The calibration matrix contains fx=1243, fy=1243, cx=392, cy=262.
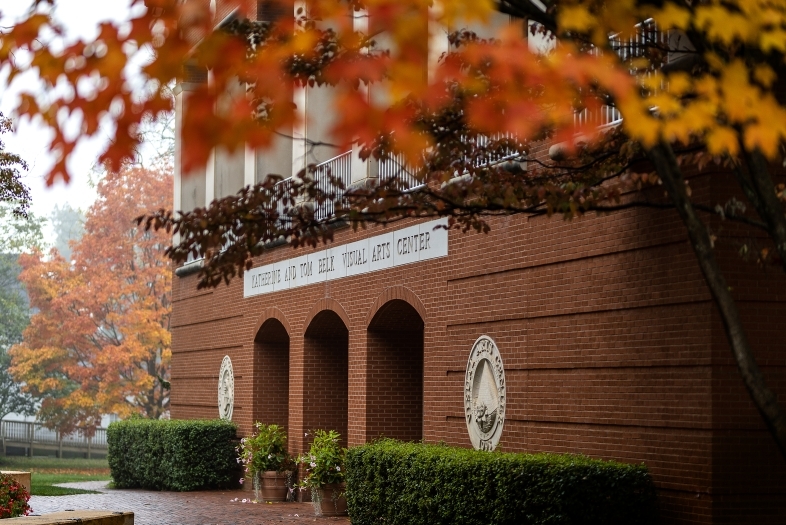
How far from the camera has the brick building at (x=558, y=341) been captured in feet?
36.1

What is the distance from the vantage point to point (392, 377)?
18.9 metres

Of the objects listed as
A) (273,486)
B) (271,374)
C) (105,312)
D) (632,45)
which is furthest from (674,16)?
(105,312)

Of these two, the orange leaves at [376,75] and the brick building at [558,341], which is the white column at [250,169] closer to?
the brick building at [558,341]

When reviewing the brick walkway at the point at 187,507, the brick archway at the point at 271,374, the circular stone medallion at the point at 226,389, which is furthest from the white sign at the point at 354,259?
the brick walkway at the point at 187,507

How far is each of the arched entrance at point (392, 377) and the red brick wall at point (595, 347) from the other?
0.02 metres

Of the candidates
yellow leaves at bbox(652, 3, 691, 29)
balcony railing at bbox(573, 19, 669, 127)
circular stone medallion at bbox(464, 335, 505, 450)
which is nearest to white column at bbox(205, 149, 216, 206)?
circular stone medallion at bbox(464, 335, 505, 450)

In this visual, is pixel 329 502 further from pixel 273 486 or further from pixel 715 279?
pixel 715 279

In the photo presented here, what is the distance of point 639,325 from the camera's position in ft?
39.1

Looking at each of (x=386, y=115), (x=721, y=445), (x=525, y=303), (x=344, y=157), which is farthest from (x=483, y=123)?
(x=344, y=157)

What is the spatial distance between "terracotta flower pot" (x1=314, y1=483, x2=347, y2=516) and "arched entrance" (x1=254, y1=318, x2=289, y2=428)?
4.91m

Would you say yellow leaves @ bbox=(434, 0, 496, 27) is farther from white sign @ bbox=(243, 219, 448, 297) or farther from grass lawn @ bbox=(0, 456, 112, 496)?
grass lawn @ bbox=(0, 456, 112, 496)

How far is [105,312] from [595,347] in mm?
31932

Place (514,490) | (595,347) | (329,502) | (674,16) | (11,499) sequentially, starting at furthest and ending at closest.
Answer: (329,502) < (11,499) < (595,347) < (514,490) < (674,16)

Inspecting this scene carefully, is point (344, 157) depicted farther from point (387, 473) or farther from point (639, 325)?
Result: point (639, 325)
